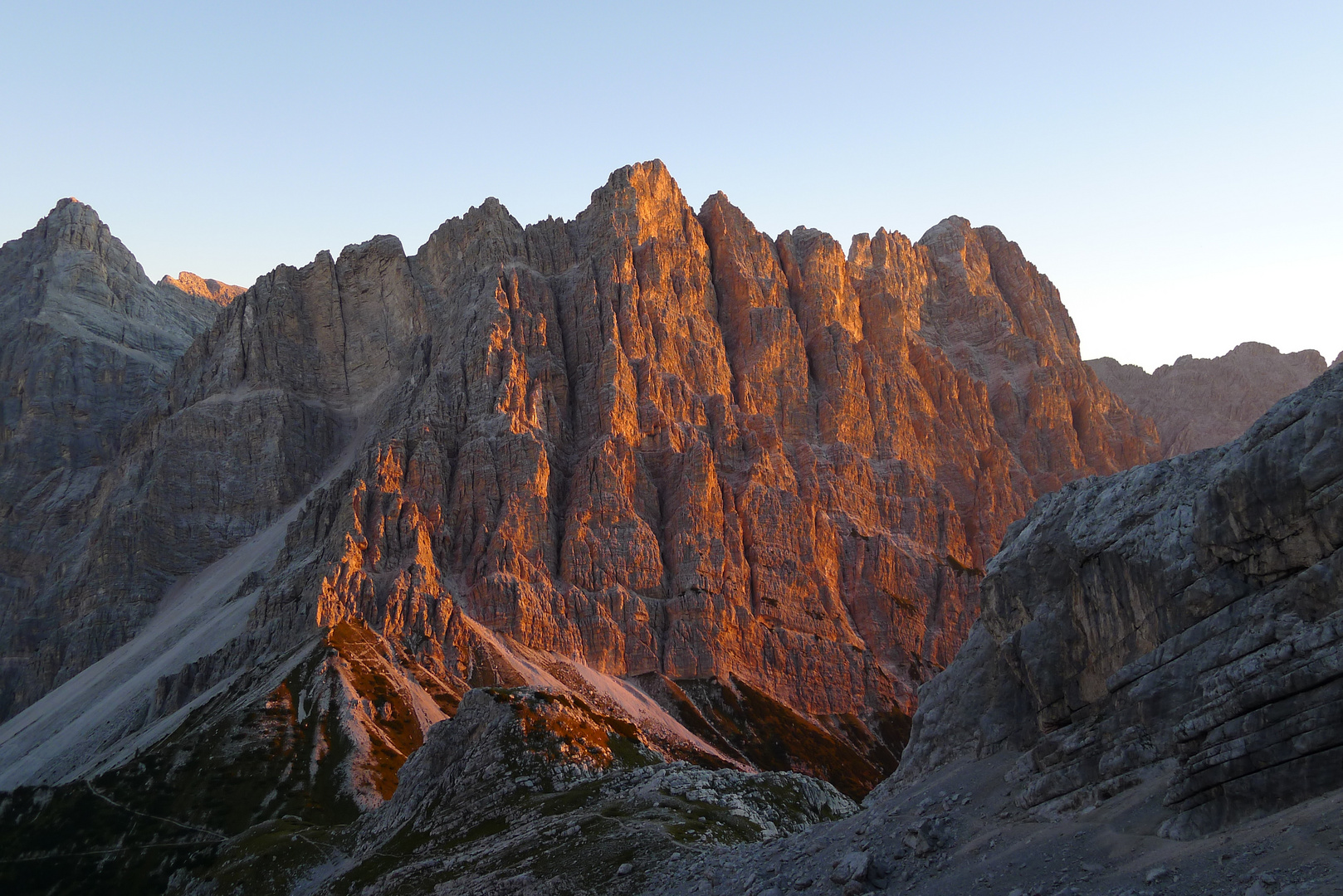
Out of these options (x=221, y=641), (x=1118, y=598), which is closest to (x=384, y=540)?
(x=221, y=641)

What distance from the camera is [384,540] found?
175 m

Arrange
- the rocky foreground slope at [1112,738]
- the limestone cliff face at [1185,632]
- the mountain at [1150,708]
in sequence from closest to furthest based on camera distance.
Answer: the mountain at [1150,708] < the rocky foreground slope at [1112,738] < the limestone cliff face at [1185,632]

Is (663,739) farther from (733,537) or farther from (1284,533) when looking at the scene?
(1284,533)

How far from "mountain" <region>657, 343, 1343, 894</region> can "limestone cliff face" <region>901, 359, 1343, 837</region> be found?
67mm

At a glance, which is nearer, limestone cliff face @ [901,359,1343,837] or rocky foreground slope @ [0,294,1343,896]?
rocky foreground slope @ [0,294,1343,896]

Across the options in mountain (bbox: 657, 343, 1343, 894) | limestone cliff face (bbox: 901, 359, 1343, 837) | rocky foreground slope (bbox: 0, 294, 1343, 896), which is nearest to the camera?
mountain (bbox: 657, 343, 1343, 894)

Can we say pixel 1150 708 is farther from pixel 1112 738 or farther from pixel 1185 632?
pixel 1185 632

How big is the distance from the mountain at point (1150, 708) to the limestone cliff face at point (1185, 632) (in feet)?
0.22

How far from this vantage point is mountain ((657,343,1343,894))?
27.1m

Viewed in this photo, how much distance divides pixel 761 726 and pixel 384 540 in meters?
69.7

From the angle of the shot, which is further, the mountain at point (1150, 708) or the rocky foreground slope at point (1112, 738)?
the rocky foreground slope at point (1112, 738)

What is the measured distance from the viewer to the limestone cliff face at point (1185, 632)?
27.7 m

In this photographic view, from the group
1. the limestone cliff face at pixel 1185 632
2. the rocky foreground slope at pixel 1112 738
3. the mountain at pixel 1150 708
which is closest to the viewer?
the mountain at pixel 1150 708

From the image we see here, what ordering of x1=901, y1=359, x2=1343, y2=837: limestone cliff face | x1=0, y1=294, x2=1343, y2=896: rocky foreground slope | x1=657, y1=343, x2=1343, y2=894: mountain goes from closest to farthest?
x1=657, y1=343, x2=1343, y2=894: mountain, x1=0, y1=294, x2=1343, y2=896: rocky foreground slope, x1=901, y1=359, x2=1343, y2=837: limestone cliff face
